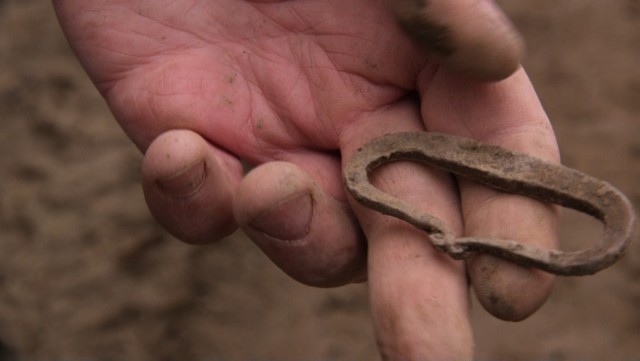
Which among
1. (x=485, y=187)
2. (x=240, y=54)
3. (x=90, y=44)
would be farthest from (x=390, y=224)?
(x=90, y=44)

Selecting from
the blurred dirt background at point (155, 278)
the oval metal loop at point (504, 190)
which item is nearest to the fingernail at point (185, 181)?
the oval metal loop at point (504, 190)

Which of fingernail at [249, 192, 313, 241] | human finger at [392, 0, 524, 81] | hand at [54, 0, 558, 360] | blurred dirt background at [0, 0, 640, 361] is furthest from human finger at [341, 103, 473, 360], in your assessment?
blurred dirt background at [0, 0, 640, 361]

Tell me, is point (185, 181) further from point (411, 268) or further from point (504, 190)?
point (504, 190)

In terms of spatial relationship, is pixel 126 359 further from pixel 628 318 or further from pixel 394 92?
pixel 628 318

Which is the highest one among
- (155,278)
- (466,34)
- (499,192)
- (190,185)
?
(466,34)

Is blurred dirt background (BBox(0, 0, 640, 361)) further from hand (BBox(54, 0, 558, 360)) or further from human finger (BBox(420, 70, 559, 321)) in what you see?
human finger (BBox(420, 70, 559, 321))

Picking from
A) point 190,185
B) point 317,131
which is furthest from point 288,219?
point 317,131
